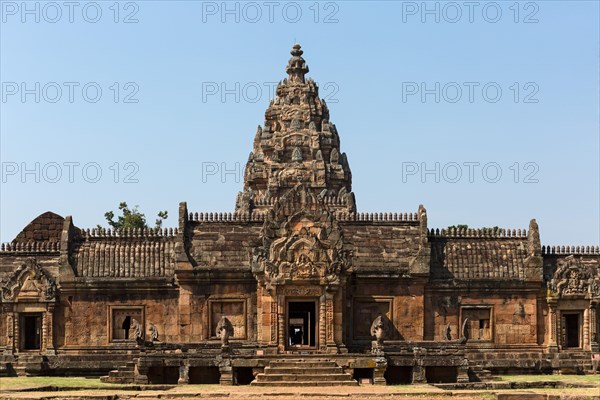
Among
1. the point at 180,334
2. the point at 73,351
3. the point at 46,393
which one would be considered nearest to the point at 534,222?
the point at 180,334

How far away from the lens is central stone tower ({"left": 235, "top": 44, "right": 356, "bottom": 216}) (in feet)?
246

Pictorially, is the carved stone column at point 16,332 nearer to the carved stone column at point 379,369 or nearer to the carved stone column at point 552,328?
the carved stone column at point 379,369

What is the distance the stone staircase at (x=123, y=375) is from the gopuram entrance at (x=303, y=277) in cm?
518

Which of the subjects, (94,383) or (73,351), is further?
(73,351)

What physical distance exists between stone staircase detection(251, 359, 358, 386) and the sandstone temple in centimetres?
314

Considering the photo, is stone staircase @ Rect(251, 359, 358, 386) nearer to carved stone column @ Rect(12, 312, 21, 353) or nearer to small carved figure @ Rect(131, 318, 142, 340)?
small carved figure @ Rect(131, 318, 142, 340)

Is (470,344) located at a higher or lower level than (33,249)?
lower

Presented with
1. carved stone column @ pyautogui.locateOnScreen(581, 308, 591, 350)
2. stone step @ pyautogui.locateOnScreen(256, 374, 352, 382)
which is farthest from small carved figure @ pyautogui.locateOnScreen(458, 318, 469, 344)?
stone step @ pyautogui.locateOnScreen(256, 374, 352, 382)

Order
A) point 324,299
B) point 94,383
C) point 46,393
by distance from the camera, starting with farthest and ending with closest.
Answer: point 324,299 < point 94,383 < point 46,393

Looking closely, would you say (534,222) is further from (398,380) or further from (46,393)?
(46,393)

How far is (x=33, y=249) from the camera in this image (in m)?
57.3

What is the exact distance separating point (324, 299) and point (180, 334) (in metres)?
6.54

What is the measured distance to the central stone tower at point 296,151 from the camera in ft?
246

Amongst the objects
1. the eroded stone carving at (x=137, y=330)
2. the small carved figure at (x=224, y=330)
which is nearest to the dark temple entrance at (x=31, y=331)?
the eroded stone carving at (x=137, y=330)
